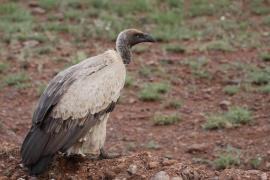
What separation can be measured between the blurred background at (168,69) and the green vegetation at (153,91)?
16mm

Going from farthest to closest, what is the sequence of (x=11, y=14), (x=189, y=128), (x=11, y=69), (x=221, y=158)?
(x=11, y=14) < (x=11, y=69) < (x=189, y=128) < (x=221, y=158)

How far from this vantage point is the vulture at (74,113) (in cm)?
581

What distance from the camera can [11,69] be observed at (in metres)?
11.1

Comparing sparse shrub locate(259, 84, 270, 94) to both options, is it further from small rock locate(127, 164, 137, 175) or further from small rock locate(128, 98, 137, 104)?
small rock locate(127, 164, 137, 175)

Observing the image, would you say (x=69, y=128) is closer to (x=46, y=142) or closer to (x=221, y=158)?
(x=46, y=142)

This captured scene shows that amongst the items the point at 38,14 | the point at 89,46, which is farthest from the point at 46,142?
the point at 38,14

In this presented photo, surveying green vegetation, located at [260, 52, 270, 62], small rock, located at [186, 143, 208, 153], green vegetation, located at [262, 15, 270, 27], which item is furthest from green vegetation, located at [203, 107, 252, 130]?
green vegetation, located at [262, 15, 270, 27]

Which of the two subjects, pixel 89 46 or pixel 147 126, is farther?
pixel 89 46

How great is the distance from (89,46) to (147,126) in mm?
3355

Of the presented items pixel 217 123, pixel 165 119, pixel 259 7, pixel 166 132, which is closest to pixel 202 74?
pixel 165 119

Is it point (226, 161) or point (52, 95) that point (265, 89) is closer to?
point (226, 161)

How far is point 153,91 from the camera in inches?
399

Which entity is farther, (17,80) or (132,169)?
(17,80)

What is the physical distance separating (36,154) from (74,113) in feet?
1.58
